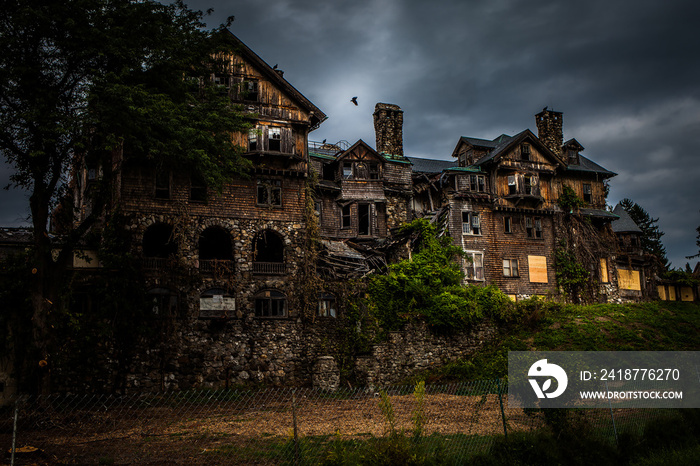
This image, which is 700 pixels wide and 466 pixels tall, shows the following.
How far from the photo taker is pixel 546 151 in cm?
4266

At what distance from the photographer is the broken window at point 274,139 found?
3132 centimetres

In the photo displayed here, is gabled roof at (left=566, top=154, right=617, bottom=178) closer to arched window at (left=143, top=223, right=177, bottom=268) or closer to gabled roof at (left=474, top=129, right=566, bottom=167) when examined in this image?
gabled roof at (left=474, top=129, right=566, bottom=167)

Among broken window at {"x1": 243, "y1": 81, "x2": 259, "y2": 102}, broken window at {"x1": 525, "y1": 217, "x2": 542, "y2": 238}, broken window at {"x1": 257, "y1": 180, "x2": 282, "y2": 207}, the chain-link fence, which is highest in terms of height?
broken window at {"x1": 243, "y1": 81, "x2": 259, "y2": 102}

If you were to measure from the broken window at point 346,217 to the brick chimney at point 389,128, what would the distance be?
6020 mm

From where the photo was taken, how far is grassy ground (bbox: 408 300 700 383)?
92.9ft

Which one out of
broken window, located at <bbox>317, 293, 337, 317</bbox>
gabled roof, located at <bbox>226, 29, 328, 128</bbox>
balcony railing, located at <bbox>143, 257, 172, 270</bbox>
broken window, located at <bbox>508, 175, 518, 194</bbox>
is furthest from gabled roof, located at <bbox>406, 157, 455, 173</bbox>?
balcony railing, located at <bbox>143, 257, 172, 270</bbox>

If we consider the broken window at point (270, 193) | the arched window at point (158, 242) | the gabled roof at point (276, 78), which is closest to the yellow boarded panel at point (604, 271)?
the gabled roof at point (276, 78)

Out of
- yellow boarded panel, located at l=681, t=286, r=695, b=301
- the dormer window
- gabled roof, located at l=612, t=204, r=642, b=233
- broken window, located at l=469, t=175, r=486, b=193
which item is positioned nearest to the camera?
broken window, located at l=469, t=175, r=486, b=193

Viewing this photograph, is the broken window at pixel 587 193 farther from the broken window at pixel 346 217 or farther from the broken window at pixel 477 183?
the broken window at pixel 346 217

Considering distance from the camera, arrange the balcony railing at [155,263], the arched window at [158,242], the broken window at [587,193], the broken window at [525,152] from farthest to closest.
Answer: the broken window at [587,193]
the broken window at [525,152]
the arched window at [158,242]
the balcony railing at [155,263]

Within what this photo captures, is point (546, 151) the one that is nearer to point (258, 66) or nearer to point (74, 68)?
point (258, 66)

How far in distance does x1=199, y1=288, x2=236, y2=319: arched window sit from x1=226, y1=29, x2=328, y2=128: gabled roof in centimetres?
1239

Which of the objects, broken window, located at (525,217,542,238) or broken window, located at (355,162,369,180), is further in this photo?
broken window, located at (525,217,542,238)

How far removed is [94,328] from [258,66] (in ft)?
56.4
